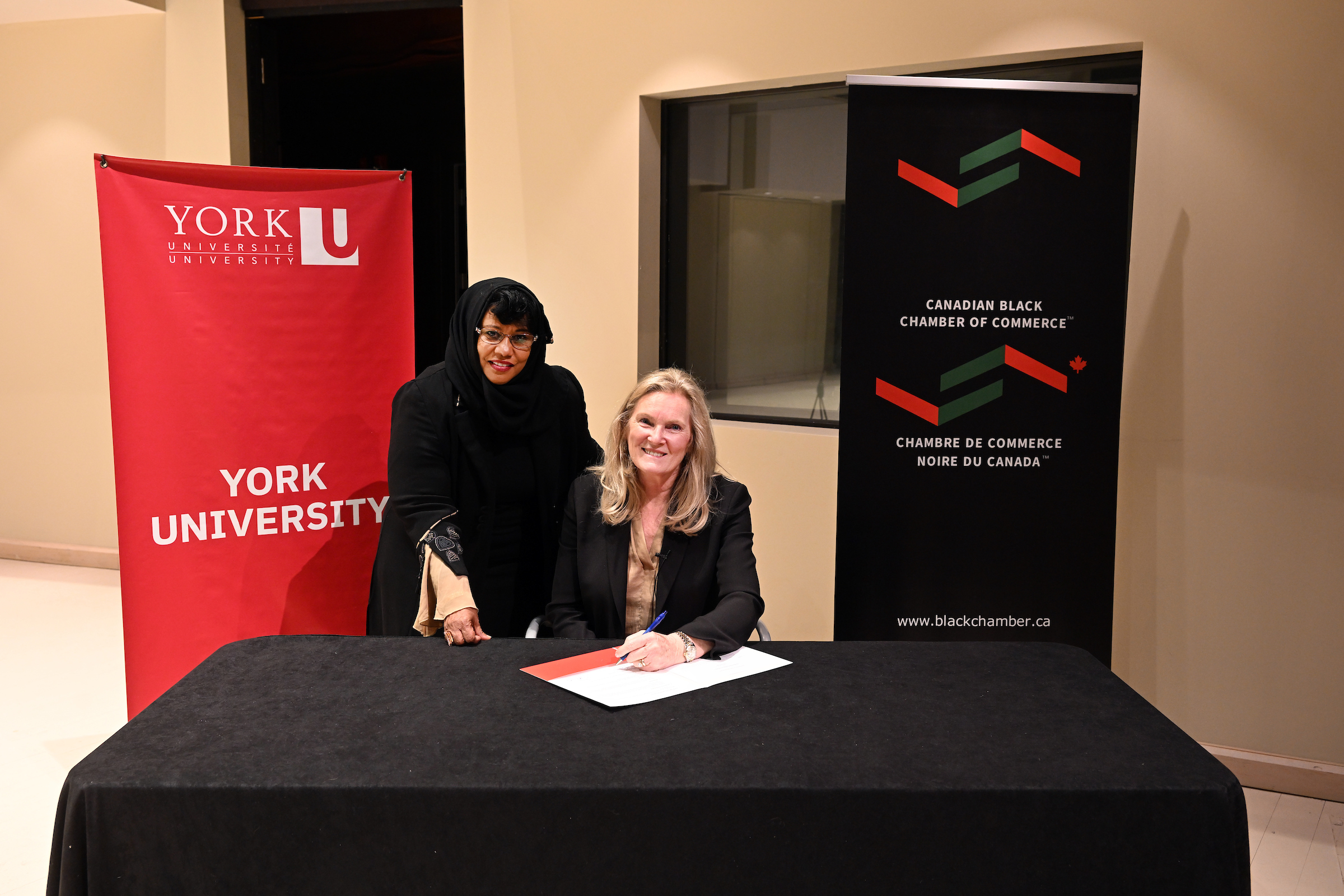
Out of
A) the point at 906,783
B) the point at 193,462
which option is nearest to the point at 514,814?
the point at 906,783

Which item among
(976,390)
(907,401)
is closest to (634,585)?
(907,401)

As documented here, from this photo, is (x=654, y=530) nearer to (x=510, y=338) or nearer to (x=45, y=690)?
(x=510, y=338)

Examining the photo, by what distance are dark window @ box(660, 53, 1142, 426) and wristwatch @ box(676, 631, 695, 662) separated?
2.11 meters

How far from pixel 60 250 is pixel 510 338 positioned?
13.9 ft

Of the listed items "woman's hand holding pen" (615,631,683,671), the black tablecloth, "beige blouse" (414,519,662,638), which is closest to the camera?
the black tablecloth

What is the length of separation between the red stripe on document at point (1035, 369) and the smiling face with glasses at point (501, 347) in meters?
1.24

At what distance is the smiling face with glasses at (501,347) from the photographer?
7.91 ft

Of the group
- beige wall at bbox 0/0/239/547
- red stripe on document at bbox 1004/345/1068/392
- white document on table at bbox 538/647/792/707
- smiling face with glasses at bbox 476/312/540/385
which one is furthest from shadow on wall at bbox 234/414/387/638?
beige wall at bbox 0/0/239/547

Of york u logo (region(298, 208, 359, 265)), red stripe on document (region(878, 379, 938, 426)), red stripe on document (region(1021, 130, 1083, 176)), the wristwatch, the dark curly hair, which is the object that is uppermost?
red stripe on document (region(1021, 130, 1083, 176))

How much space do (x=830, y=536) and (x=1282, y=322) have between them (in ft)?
5.34

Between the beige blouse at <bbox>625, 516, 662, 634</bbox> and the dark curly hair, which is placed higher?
the dark curly hair

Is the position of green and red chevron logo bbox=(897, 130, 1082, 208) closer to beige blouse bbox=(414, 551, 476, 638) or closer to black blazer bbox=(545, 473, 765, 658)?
black blazer bbox=(545, 473, 765, 658)

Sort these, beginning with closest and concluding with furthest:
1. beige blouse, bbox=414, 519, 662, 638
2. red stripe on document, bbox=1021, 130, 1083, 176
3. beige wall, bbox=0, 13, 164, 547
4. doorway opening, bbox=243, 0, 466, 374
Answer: beige blouse, bbox=414, 519, 662, 638
red stripe on document, bbox=1021, 130, 1083, 176
beige wall, bbox=0, 13, 164, 547
doorway opening, bbox=243, 0, 466, 374

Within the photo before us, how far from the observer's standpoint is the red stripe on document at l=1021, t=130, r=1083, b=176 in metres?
2.57
